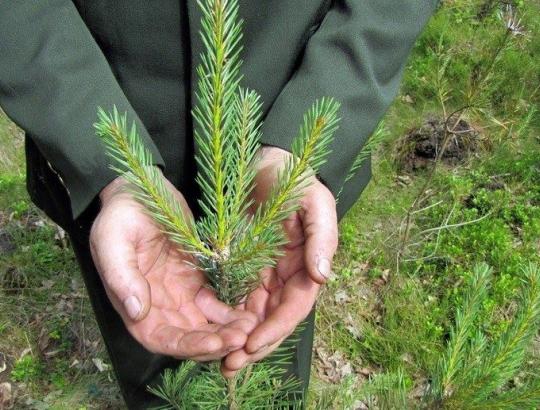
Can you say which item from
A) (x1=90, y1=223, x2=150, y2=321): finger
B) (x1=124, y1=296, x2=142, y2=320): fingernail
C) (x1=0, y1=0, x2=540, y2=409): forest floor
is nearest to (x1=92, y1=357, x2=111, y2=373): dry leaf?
(x1=0, y1=0, x2=540, y2=409): forest floor

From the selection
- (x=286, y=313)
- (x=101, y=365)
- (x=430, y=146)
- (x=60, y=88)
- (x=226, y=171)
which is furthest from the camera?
(x=430, y=146)

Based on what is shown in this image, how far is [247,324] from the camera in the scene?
1.10 meters

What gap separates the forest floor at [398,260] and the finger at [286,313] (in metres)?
1.39

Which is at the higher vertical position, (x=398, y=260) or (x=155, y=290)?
(x=155, y=290)

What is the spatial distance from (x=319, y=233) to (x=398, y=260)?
2.12 m

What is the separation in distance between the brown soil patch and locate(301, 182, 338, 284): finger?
2753 millimetres

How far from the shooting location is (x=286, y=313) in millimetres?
1080

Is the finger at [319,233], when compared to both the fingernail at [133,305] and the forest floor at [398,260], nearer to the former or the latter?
the fingernail at [133,305]

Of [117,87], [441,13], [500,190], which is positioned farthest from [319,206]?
[441,13]

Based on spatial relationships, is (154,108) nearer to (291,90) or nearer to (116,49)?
(116,49)

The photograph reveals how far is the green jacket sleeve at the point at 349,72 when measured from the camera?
126cm

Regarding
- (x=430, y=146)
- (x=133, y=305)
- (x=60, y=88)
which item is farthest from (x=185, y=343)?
(x=430, y=146)

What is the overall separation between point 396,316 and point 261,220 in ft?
7.10

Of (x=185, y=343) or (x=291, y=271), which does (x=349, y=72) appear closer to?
(x=291, y=271)
